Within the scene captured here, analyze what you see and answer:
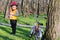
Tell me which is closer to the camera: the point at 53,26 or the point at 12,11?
the point at 53,26

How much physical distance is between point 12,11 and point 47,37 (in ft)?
14.6

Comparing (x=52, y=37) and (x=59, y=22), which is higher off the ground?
(x=59, y=22)

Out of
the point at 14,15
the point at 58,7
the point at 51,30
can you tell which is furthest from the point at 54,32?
the point at 14,15

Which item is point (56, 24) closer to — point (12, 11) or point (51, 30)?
point (51, 30)

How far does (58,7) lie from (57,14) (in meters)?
0.23

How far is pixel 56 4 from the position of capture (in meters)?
8.08

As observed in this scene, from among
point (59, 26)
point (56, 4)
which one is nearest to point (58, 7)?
point (56, 4)

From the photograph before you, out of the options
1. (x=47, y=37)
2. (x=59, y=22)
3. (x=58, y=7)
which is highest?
(x=58, y=7)

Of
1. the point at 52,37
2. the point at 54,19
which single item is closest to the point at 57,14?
the point at 54,19

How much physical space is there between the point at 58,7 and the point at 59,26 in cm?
62

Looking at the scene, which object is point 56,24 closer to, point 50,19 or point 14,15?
point 50,19

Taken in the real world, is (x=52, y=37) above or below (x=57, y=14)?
below

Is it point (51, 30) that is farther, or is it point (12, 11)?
point (12, 11)

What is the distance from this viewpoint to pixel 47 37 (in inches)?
325
